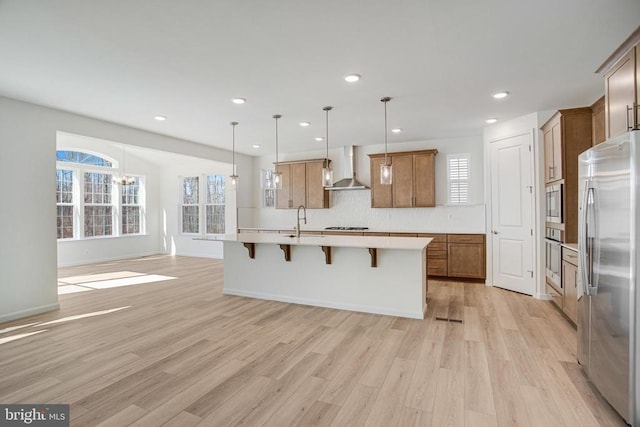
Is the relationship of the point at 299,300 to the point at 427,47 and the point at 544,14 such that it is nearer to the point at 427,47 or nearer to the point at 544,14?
the point at 427,47

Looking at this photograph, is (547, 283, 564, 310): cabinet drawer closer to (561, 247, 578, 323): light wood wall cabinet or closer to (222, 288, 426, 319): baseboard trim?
(561, 247, 578, 323): light wood wall cabinet

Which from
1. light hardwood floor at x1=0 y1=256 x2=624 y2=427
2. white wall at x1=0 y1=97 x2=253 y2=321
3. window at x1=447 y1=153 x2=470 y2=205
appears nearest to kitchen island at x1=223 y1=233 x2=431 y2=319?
light hardwood floor at x1=0 y1=256 x2=624 y2=427

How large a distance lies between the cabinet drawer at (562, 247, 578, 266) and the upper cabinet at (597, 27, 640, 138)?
4.08 ft

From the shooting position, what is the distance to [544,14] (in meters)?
2.23

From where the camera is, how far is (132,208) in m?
9.16

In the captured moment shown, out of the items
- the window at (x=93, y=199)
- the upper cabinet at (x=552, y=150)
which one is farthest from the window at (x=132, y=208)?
the upper cabinet at (x=552, y=150)

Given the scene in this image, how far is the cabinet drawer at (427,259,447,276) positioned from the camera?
575 cm

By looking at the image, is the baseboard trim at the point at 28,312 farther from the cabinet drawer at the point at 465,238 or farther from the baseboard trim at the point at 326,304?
the cabinet drawer at the point at 465,238

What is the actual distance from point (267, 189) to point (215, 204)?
5.59ft

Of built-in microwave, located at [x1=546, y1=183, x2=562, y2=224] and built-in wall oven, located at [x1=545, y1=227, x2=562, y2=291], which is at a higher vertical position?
built-in microwave, located at [x1=546, y1=183, x2=562, y2=224]

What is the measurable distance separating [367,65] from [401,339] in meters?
2.65

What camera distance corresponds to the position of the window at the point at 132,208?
895 cm

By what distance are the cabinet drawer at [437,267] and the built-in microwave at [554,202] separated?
1851mm

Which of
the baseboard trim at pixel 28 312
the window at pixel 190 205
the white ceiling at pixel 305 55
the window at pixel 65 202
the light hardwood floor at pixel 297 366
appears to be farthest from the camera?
the window at pixel 190 205
